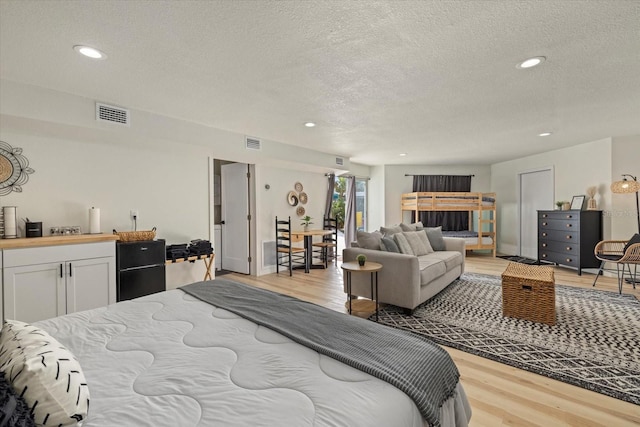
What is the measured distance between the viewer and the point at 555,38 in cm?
204

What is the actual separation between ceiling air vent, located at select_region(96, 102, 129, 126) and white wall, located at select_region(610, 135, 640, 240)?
703cm

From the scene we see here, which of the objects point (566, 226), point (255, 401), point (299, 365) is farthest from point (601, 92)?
point (255, 401)

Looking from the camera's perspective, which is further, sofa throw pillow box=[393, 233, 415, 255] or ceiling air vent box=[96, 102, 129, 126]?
sofa throw pillow box=[393, 233, 415, 255]

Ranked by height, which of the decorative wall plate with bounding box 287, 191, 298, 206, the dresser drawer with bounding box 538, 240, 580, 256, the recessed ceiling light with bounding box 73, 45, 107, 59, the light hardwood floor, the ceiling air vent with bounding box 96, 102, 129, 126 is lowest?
the light hardwood floor

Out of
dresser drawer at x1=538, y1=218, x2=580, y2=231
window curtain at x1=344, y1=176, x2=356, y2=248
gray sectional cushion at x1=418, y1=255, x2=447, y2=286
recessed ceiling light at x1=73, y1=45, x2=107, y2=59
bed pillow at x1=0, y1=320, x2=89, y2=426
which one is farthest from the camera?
window curtain at x1=344, y1=176, x2=356, y2=248

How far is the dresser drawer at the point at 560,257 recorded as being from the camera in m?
5.25

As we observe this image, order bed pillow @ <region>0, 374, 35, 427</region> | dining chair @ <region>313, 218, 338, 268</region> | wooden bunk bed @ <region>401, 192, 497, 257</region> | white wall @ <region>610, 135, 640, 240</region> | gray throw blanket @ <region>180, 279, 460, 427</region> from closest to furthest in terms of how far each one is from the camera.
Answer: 1. bed pillow @ <region>0, 374, 35, 427</region>
2. gray throw blanket @ <region>180, 279, 460, 427</region>
3. white wall @ <region>610, 135, 640, 240</region>
4. dining chair @ <region>313, 218, 338, 268</region>
5. wooden bunk bed @ <region>401, 192, 497, 257</region>

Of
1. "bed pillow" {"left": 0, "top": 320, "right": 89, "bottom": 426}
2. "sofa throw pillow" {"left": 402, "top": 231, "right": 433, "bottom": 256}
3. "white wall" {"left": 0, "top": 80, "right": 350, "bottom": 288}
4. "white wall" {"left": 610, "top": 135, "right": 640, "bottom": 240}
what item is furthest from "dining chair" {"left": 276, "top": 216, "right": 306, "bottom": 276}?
"white wall" {"left": 610, "top": 135, "right": 640, "bottom": 240}

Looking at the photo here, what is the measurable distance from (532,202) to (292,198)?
17.4 feet

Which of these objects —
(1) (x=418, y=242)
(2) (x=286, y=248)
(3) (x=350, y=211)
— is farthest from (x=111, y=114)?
(3) (x=350, y=211)

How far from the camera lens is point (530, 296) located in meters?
3.20

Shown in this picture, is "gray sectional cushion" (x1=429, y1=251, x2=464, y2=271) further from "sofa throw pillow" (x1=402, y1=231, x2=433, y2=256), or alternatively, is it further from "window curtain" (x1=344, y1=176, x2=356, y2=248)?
"window curtain" (x1=344, y1=176, x2=356, y2=248)

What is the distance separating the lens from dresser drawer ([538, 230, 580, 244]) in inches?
205

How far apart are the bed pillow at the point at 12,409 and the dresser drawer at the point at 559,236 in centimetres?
664
